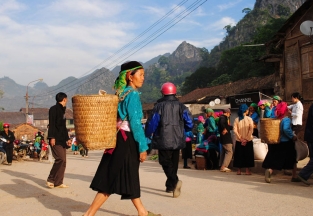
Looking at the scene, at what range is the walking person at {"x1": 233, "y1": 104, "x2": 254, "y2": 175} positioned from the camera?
30.2 feet

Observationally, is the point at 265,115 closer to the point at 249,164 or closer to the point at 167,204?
the point at 249,164

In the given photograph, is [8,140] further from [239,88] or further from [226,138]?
[239,88]

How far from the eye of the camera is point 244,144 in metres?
9.30

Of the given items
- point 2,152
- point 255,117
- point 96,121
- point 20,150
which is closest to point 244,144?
point 255,117

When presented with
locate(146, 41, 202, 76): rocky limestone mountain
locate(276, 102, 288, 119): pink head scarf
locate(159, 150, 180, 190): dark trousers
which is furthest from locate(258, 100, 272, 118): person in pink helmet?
locate(146, 41, 202, 76): rocky limestone mountain

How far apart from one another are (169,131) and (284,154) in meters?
2.79

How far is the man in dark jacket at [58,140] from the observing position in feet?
24.8

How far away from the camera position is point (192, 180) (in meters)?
8.10

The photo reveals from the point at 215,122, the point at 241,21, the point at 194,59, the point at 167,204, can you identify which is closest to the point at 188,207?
the point at 167,204

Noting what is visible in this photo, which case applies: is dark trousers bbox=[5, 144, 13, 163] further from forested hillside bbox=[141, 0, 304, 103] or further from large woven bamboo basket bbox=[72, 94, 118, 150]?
forested hillside bbox=[141, 0, 304, 103]

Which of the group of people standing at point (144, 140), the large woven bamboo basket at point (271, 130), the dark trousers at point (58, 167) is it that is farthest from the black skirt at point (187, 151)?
the dark trousers at point (58, 167)

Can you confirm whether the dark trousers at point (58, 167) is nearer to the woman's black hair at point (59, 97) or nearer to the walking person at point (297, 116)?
the woman's black hair at point (59, 97)

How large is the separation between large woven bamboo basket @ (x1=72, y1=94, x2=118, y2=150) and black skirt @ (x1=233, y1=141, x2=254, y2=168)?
568 centimetres

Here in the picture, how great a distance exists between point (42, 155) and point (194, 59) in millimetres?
170217
